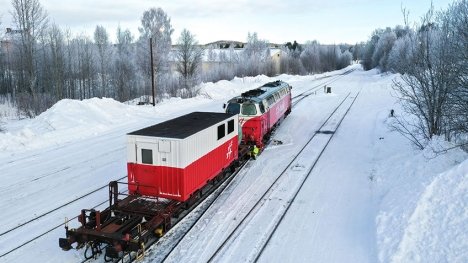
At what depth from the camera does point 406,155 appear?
17562mm

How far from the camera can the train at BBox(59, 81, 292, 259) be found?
9.64m

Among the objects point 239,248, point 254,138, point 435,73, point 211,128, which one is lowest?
point 239,248

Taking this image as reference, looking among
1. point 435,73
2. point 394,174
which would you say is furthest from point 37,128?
point 435,73

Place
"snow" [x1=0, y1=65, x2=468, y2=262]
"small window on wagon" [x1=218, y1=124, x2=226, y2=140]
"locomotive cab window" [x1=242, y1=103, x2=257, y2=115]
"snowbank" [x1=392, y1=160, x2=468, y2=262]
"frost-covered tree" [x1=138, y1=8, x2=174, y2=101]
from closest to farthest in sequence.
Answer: "snowbank" [x1=392, y1=160, x2=468, y2=262], "snow" [x1=0, y1=65, x2=468, y2=262], "small window on wagon" [x1=218, y1=124, x2=226, y2=140], "locomotive cab window" [x1=242, y1=103, x2=257, y2=115], "frost-covered tree" [x1=138, y1=8, x2=174, y2=101]

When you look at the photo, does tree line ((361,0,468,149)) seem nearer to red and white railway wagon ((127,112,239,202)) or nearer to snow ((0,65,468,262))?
snow ((0,65,468,262))

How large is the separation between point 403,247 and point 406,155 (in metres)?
9.22

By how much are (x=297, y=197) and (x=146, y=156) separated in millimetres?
6051

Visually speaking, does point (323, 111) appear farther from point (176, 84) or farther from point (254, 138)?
point (176, 84)

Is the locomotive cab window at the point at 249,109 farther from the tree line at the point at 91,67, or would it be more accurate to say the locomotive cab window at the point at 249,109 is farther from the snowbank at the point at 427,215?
the tree line at the point at 91,67

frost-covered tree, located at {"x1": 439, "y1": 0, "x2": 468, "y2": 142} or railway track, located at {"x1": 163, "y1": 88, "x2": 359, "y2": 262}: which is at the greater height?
frost-covered tree, located at {"x1": 439, "y1": 0, "x2": 468, "y2": 142}

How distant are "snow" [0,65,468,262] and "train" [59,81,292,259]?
74 cm

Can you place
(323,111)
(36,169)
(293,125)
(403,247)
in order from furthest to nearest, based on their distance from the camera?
(323,111) < (293,125) < (36,169) < (403,247)

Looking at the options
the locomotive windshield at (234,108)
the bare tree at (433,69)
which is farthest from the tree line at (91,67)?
the bare tree at (433,69)

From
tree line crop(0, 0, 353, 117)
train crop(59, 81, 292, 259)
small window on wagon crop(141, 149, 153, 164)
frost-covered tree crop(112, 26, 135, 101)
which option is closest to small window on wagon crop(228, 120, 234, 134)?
train crop(59, 81, 292, 259)
